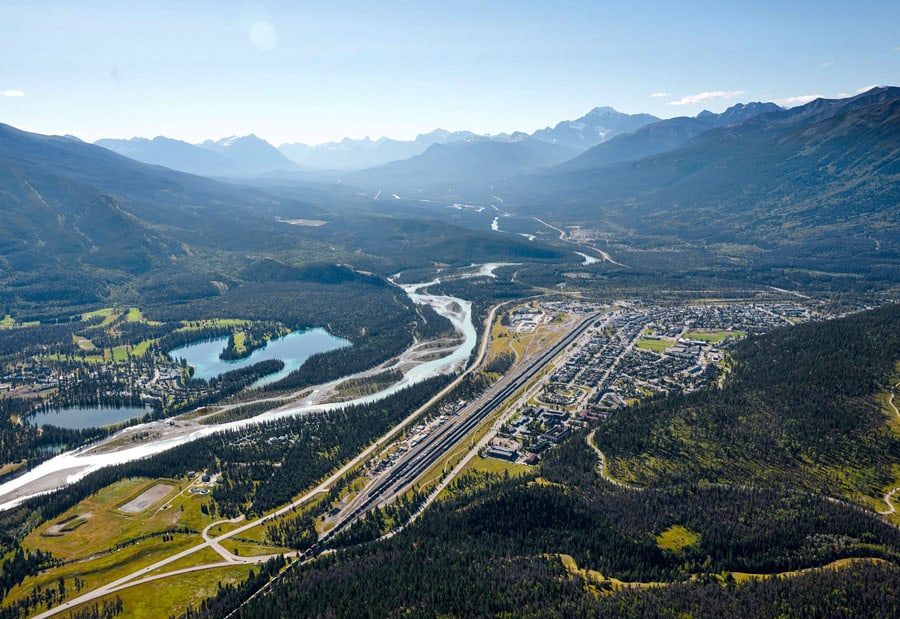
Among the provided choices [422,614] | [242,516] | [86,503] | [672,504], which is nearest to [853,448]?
[672,504]

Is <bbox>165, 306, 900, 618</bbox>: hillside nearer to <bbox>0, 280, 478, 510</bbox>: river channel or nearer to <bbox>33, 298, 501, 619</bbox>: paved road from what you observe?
<bbox>33, 298, 501, 619</bbox>: paved road

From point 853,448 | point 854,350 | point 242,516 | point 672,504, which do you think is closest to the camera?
point 672,504

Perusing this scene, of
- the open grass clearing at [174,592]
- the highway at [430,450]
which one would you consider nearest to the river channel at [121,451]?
the highway at [430,450]

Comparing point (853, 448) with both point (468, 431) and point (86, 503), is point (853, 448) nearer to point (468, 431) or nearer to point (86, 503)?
point (468, 431)

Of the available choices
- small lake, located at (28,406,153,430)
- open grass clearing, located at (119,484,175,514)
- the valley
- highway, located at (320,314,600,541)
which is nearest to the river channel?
the valley

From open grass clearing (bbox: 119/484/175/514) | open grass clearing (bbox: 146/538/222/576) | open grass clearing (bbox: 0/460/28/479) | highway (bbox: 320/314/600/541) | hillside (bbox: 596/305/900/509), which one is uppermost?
hillside (bbox: 596/305/900/509)

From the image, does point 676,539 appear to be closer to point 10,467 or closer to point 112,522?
point 112,522

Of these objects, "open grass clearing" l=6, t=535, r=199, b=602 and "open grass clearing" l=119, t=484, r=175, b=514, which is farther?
"open grass clearing" l=119, t=484, r=175, b=514
